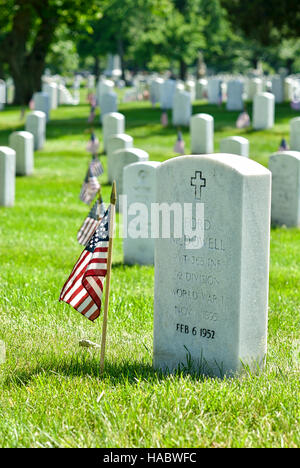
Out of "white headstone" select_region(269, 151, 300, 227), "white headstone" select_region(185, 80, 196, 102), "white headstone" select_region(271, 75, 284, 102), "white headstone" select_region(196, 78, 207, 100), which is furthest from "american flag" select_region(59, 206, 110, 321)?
"white headstone" select_region(196, 78, 207, 100)

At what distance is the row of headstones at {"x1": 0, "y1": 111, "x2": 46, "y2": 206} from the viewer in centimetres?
1417

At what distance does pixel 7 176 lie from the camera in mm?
14273

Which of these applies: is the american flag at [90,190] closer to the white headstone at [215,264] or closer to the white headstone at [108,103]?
the white headstone at [215,264]

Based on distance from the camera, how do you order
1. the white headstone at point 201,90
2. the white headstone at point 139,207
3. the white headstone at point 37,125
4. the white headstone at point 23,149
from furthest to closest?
1. the white headstone at point 201,90
2. the white headstone at point 37,125
3. the white headstone at point 23,149
4. the white headstone at point 139,207

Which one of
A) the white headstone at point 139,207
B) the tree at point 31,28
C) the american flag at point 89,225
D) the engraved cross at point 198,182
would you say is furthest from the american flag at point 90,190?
the tree at point 31,28

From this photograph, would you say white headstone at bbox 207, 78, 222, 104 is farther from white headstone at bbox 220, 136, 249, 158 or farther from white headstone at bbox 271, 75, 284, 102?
white headstone at bbox 220, 136, 249, 158

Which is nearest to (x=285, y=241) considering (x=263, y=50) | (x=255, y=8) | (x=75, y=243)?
(x=75, y=243)

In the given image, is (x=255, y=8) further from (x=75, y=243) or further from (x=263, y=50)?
(x=263, y=50)

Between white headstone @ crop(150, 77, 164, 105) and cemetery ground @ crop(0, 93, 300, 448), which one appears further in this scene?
white headstone @ crop(150, 77, 164, 105)

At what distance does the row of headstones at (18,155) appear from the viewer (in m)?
14.2

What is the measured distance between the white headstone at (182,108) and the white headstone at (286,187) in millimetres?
13828

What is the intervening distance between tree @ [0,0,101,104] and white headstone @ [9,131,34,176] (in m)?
12.1

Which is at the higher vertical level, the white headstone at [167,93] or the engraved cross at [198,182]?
the engraved cross at [198,182]

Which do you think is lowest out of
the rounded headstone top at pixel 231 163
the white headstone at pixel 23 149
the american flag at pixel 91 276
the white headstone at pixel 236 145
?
the white headstone at pixel 23 149
